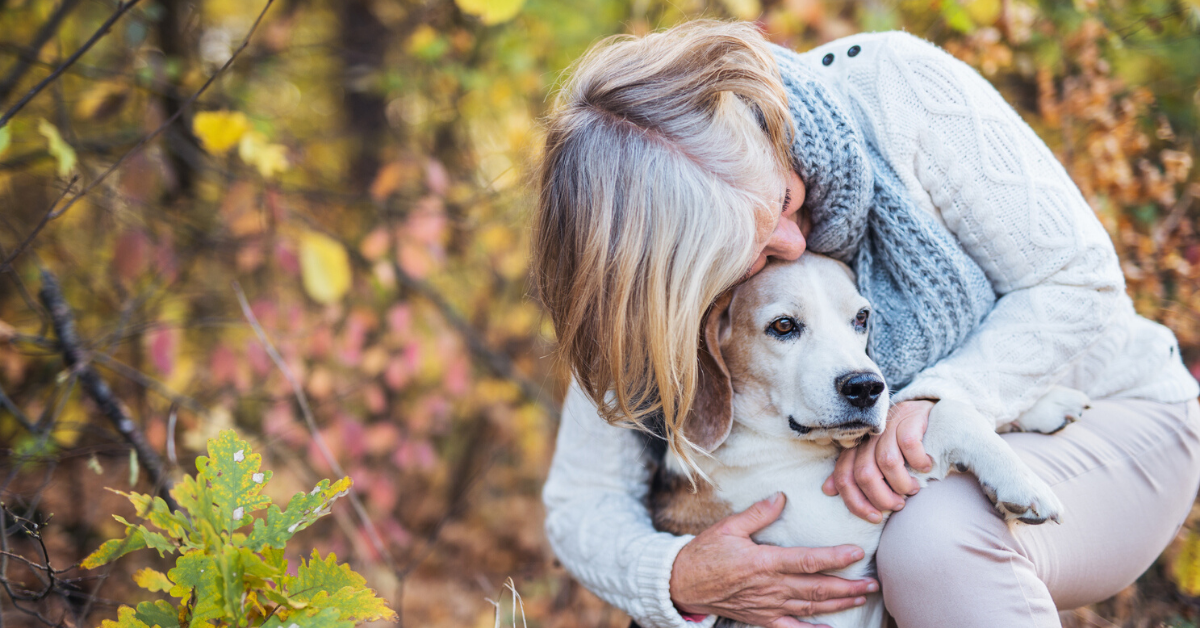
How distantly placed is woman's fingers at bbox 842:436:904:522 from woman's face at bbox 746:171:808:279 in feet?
1.49

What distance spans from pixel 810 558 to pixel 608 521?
0.52m

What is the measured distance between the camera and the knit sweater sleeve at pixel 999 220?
1.64m

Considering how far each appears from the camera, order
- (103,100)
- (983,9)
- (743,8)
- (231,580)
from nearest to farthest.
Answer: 1. (231,580)
2. (983,9)
3. (103,100)
4. (743,8)

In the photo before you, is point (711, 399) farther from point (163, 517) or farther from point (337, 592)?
point (163, 517)

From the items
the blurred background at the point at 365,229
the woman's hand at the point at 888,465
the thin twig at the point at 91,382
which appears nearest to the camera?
the woman's hand at the point at 888,465

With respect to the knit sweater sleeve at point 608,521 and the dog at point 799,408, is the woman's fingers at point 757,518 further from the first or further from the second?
the knit sweater sleeve at point 608,521

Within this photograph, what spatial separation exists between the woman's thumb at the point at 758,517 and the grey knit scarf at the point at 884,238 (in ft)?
1.29

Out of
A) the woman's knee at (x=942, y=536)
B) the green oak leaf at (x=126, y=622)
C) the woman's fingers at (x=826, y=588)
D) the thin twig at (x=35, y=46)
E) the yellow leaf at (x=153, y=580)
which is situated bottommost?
the woman's fingers at (x=826, y=588)

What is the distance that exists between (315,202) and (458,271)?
94 cm

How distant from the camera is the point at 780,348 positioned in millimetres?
1725

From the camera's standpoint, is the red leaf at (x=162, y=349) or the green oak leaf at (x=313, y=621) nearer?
the green oak leaf at (x=313, y=621)

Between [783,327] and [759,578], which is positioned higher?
[783,327]

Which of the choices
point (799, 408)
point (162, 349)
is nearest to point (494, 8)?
point (799, 408)

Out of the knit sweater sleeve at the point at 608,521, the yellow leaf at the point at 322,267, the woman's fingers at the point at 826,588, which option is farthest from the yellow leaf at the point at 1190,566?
the yellow leaf at the point at 322,267
